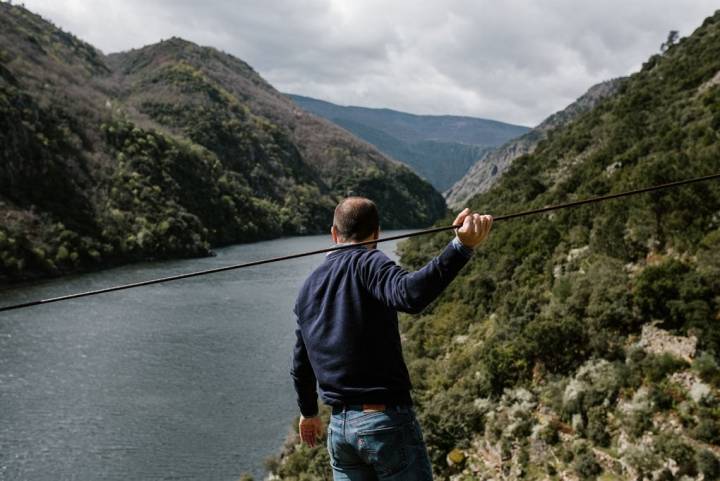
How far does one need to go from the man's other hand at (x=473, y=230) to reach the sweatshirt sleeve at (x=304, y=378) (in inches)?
44.1

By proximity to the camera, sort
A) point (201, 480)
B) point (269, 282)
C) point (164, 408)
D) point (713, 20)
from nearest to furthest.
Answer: point (201, 480), point (164, 408), point (713, 20), point (269, 282)

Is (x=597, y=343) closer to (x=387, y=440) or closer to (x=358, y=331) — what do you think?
(x=387, y=440)

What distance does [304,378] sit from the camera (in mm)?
3588

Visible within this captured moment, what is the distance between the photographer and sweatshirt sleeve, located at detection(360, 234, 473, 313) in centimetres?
271

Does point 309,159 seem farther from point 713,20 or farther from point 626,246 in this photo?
point 626,246

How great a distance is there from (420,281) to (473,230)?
0.37 m

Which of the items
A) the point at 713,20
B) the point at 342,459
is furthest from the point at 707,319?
the point at 713,20

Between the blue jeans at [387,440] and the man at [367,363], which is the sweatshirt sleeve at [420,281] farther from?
the blue jeans at [387,440]

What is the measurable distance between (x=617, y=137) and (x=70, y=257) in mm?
51273

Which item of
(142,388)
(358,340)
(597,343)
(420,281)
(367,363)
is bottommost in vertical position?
(142,388)

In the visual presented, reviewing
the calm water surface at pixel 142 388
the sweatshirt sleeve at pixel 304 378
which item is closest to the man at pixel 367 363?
the sweatshirt sleeve at pixel 304 378

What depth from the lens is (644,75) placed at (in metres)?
40.9

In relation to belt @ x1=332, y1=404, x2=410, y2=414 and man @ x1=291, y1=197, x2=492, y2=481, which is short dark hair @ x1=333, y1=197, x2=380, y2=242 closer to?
man @ x1=291, y1=197, x2=492, y2=481

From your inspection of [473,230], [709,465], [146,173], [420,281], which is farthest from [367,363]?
[146,173]
